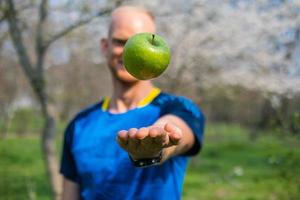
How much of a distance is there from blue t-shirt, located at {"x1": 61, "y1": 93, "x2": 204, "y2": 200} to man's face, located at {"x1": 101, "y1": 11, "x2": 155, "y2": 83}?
197mm

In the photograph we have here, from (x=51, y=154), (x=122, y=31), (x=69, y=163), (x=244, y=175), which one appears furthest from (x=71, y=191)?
(x=244, y=175)

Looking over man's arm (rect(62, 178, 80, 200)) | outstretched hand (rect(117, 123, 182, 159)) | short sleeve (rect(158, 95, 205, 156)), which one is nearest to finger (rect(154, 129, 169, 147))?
outstretched hand (rect(117, 123, 182, 159))

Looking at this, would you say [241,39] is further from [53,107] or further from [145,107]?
[145,107]

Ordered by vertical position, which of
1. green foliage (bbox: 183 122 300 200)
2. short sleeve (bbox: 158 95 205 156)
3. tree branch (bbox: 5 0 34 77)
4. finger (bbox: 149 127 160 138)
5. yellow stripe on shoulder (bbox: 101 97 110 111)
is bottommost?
green foliage (bbox: 183 122 300 200)

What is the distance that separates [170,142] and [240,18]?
9.31 metres

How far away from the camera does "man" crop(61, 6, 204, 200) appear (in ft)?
6.93

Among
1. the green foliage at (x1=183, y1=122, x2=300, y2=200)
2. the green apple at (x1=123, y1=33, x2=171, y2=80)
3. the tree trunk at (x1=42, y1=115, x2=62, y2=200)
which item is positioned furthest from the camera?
the green foliage at (x1=183, y1=122, x2=300, y2=200)

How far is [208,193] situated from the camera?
9.42 metres

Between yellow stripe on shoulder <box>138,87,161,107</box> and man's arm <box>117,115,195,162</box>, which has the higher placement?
man's arm <box>117,115,195,162</box>

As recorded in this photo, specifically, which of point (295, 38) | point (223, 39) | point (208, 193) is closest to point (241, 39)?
point (223, 39)

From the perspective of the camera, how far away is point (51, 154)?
4879mm

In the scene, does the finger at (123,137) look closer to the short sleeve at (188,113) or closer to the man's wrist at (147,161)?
the man's wrist at (147,161)

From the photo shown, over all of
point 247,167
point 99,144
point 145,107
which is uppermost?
point 145,107

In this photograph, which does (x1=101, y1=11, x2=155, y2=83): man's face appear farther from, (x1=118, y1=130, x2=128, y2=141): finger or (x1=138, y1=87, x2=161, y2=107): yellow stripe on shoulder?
(x1=118, y1=130, x2=128, y2=141): finger
